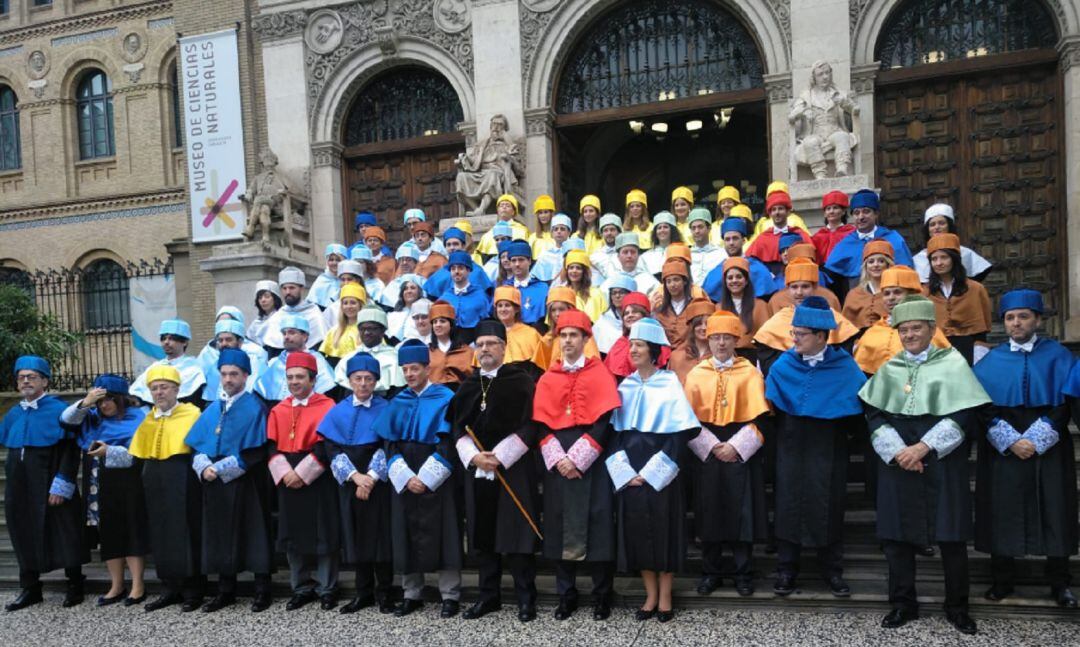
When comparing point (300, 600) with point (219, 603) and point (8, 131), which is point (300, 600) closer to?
point (219, 603)

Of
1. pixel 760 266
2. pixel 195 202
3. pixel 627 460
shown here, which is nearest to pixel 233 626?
pixel 627 460

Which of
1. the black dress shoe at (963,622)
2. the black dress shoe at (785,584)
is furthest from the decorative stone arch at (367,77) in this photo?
the black dress shoe at (963,622)

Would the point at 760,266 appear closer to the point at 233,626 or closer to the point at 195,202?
the point at 233,626

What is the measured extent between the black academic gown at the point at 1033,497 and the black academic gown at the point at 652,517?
1.93 metres

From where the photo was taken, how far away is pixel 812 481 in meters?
5.38

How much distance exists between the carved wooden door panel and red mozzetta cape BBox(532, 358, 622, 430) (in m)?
8.43

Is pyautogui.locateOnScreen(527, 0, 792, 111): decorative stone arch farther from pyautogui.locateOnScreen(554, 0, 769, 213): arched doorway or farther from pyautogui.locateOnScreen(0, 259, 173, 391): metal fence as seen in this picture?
pyautogui.locateOnScreen(0, 259, 173, 391): metal fence

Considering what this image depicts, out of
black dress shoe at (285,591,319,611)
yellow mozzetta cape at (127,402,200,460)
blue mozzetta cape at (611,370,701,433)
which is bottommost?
black dress shoe at (285,591,319,611)

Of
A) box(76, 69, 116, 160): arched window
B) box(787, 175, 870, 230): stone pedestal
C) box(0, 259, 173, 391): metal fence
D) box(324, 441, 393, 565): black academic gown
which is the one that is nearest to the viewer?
box(324, 441, 393, 565): black academic gown

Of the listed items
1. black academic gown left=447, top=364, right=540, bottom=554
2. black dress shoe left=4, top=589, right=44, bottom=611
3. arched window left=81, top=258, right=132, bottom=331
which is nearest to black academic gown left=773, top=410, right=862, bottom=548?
black academic gown left=447, top=364, right=540, bottom=554

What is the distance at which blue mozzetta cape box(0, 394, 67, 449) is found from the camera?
268 inches

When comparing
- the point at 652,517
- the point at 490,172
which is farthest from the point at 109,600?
Answer: the point at 490,172

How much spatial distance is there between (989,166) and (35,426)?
40.2 feet

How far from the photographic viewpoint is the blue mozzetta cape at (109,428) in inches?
265
